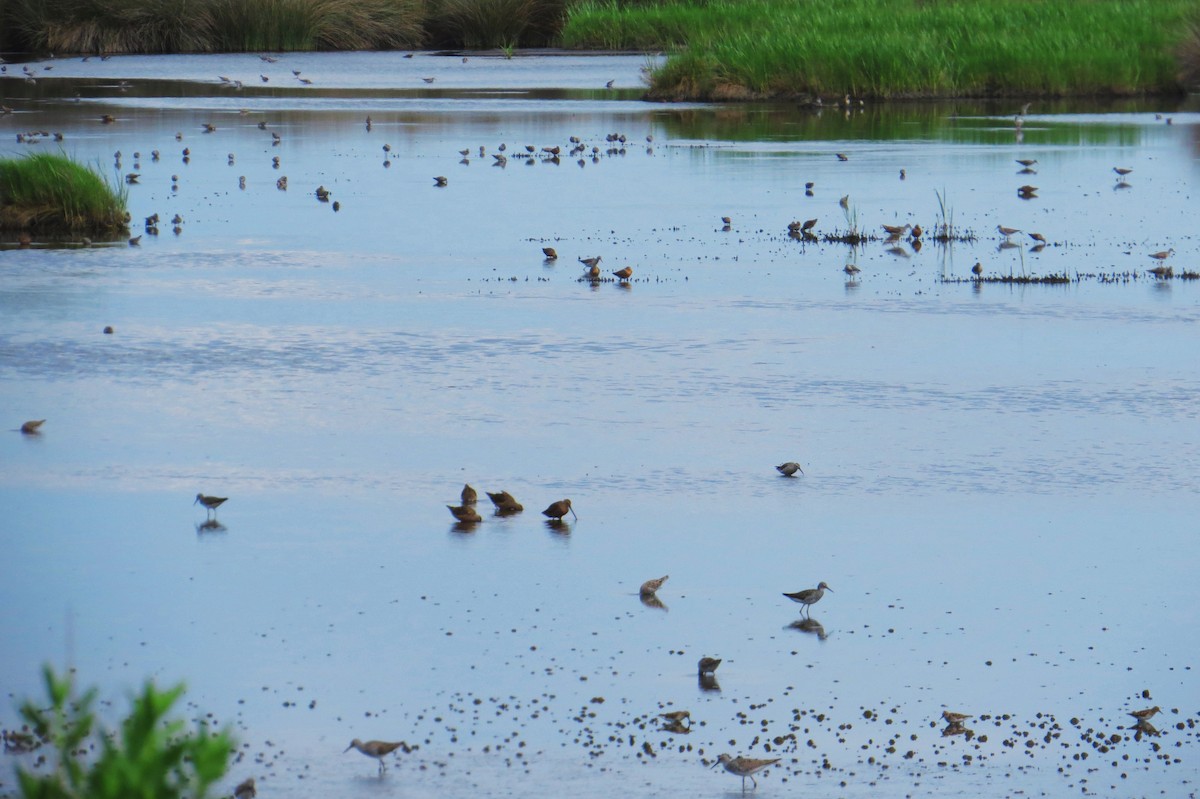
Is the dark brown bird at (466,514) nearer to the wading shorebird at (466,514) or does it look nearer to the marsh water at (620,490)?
the wading shorebird at (466,514)

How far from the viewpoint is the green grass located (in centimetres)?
1945

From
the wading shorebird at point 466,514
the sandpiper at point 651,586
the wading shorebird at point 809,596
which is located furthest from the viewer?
the wading shorebird at point 466,514

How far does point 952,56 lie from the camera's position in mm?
38906

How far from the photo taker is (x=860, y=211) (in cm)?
2138

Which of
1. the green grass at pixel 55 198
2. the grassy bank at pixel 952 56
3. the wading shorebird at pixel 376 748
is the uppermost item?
the grassy bank at pixel 952 56

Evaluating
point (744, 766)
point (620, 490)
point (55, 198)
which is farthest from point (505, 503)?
point (55, 198)

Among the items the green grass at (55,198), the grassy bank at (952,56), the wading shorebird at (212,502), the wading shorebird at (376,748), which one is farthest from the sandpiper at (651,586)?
the grassy bank at (952,56)

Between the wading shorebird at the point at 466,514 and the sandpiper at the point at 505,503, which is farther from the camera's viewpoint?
the sandpiper at the point at 505,503

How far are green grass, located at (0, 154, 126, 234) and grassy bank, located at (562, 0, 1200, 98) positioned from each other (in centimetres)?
2106

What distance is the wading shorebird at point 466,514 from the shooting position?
8.84 meters

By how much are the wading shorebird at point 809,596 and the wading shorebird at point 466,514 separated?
5.99 ft

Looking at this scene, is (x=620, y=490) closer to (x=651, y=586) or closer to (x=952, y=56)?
(x=651, y=586)

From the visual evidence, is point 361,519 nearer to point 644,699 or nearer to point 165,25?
point 644,699

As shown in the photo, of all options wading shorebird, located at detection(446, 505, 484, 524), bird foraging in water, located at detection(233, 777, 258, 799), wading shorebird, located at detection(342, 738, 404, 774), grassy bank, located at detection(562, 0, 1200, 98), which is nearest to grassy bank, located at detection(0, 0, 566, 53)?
grassy bank, located at detection(562, 0, 1200, 98)
